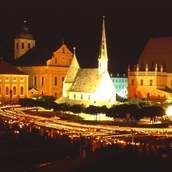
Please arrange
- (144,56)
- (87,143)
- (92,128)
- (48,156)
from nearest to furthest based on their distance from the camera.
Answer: (48,156) < (87,143) < (92,128) < (144,56)

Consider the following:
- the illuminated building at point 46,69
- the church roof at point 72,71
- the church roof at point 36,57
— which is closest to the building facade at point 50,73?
the illuminated building at point 46,69

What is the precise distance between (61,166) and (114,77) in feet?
158

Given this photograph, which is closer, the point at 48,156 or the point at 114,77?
the point at 48,156

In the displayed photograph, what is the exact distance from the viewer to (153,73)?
65500 mm

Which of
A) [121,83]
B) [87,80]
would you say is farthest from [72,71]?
[121,83]

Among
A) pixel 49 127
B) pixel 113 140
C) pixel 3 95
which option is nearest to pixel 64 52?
pixel 3 95

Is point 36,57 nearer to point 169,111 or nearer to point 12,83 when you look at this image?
point 12,83

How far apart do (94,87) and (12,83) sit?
19.6m

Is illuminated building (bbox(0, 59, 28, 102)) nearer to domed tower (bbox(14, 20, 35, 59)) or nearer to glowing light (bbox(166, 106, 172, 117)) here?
domed tower (bbox(14, 20, 35, 59))

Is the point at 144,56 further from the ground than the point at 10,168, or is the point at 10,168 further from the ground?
the point at 144,56

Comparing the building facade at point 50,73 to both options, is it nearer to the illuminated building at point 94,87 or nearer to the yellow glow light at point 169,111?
the illuminated building at point 94,87

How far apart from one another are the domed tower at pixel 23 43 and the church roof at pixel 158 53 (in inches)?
804

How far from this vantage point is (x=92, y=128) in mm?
41750

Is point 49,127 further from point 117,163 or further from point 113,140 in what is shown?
point 117,163
